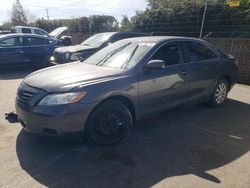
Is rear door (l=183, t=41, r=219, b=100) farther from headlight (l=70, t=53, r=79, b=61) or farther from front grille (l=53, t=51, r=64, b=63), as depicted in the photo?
front grille (l=53, t=51, r=64, b=63)

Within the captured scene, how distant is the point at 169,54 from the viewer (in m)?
4.98

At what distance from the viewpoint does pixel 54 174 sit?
340 cm

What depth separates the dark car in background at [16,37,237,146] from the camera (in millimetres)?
3713

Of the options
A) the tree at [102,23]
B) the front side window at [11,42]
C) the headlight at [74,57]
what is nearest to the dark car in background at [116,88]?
the headlight at [74,57]

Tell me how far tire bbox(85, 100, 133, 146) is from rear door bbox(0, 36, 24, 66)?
7366mm

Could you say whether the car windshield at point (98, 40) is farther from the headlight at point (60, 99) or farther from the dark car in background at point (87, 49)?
the headlight at point (60, 99)

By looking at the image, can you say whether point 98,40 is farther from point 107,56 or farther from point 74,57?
point 107,56

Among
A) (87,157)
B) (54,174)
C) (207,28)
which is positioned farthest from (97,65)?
(207,28)

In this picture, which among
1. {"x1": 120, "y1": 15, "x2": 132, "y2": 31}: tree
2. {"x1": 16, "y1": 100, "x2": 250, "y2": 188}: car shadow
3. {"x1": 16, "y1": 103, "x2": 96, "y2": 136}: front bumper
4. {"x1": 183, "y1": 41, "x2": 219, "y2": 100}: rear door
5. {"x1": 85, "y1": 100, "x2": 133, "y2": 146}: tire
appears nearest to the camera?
{"x1": 16, "y1": 100, "x2": 250, "y2": 188}: car shadow

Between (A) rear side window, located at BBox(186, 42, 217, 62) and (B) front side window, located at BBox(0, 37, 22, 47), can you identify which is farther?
(B) front side window, located at BBox(0, 37, 22, 47)

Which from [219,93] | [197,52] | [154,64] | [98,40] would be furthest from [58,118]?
[98,40]

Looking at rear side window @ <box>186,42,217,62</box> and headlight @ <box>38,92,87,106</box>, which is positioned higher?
rear side window @ <box>186,42,217,62</box>

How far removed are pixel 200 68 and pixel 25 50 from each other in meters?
7.39

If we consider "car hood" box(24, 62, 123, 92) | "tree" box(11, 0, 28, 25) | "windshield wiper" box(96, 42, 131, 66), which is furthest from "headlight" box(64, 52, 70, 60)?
"tree" box(11, 0, 28, 25)
